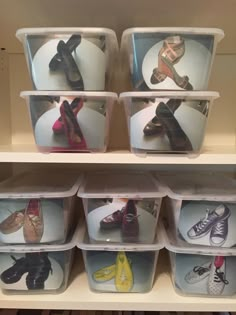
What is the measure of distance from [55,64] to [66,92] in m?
0.07

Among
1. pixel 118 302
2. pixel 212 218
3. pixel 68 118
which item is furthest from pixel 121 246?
pixel 68 118

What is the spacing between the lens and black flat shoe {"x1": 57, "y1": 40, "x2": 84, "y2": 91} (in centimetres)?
68

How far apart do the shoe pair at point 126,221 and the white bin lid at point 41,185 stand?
0.11 m

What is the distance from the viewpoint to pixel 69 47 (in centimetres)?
67

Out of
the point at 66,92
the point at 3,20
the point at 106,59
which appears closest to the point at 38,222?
the point at 66,92

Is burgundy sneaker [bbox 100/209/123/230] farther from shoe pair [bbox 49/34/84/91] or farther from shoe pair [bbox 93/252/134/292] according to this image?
shoe pair [bbox 49/34/84/91]

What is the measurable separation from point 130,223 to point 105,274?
0.51 feet

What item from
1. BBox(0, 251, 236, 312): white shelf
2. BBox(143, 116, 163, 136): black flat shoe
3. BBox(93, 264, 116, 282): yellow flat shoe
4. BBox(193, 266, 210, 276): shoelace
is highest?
BBox(143, 116, 163, 136): black flat shoe

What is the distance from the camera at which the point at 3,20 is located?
32.2 inches

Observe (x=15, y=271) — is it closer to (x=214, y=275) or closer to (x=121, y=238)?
(x=121, y=238)

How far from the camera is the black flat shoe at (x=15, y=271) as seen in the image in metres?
0.75

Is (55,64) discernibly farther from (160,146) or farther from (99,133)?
(160,146)

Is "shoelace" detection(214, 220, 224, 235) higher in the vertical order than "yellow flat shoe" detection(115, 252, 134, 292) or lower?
higher

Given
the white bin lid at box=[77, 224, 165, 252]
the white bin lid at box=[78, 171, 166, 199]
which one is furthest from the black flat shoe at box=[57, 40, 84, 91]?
the white bin lid at box=[77, 224, 165, 252]
